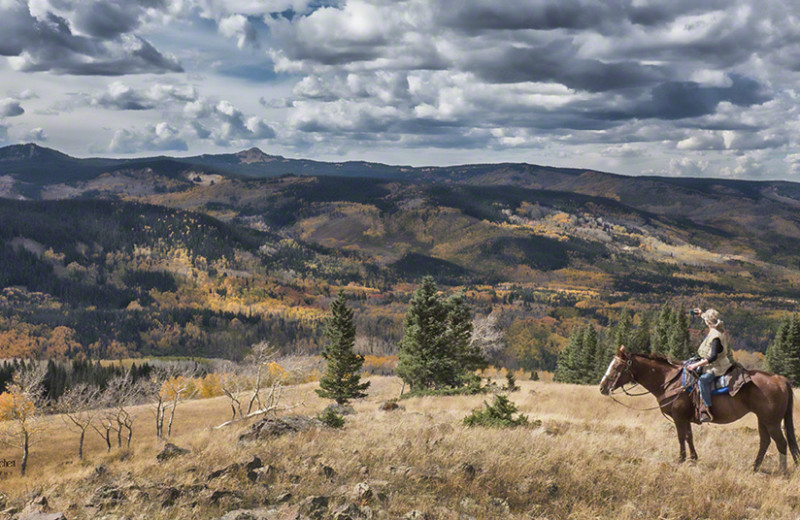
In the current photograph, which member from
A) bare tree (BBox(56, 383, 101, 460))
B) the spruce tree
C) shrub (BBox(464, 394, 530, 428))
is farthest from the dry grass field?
bare tree (BBox(56, 383, 101, 460))

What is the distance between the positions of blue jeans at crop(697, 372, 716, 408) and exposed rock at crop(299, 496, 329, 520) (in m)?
12.2

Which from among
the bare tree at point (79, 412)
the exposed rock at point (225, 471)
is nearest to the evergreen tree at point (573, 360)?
the bare tree at point (79, 412)

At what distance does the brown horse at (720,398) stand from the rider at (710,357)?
0.40 metres

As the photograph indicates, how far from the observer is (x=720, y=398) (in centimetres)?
1569

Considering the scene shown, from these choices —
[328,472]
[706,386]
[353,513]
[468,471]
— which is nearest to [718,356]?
[706,386]

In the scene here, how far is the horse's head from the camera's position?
17013 mm

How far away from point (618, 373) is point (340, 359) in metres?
40.8

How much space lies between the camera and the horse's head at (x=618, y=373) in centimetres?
1701

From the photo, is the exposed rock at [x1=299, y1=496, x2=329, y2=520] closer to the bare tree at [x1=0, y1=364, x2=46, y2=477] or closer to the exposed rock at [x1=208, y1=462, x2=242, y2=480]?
the exposed rock at [x1=208, y1=462, x2=242, y2=480]

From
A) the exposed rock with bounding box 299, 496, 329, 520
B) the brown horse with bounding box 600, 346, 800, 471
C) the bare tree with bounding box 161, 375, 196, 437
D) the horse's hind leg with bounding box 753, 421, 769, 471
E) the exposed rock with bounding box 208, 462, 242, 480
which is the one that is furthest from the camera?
the bare tree with bounding box 161, 375, 196, 437

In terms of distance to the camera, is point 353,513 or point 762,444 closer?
point 353,513

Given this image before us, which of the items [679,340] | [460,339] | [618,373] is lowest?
[679,340]

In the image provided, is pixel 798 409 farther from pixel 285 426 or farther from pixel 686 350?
pixel 686 350

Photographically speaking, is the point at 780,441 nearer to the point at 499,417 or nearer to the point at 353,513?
the point at 499,417
